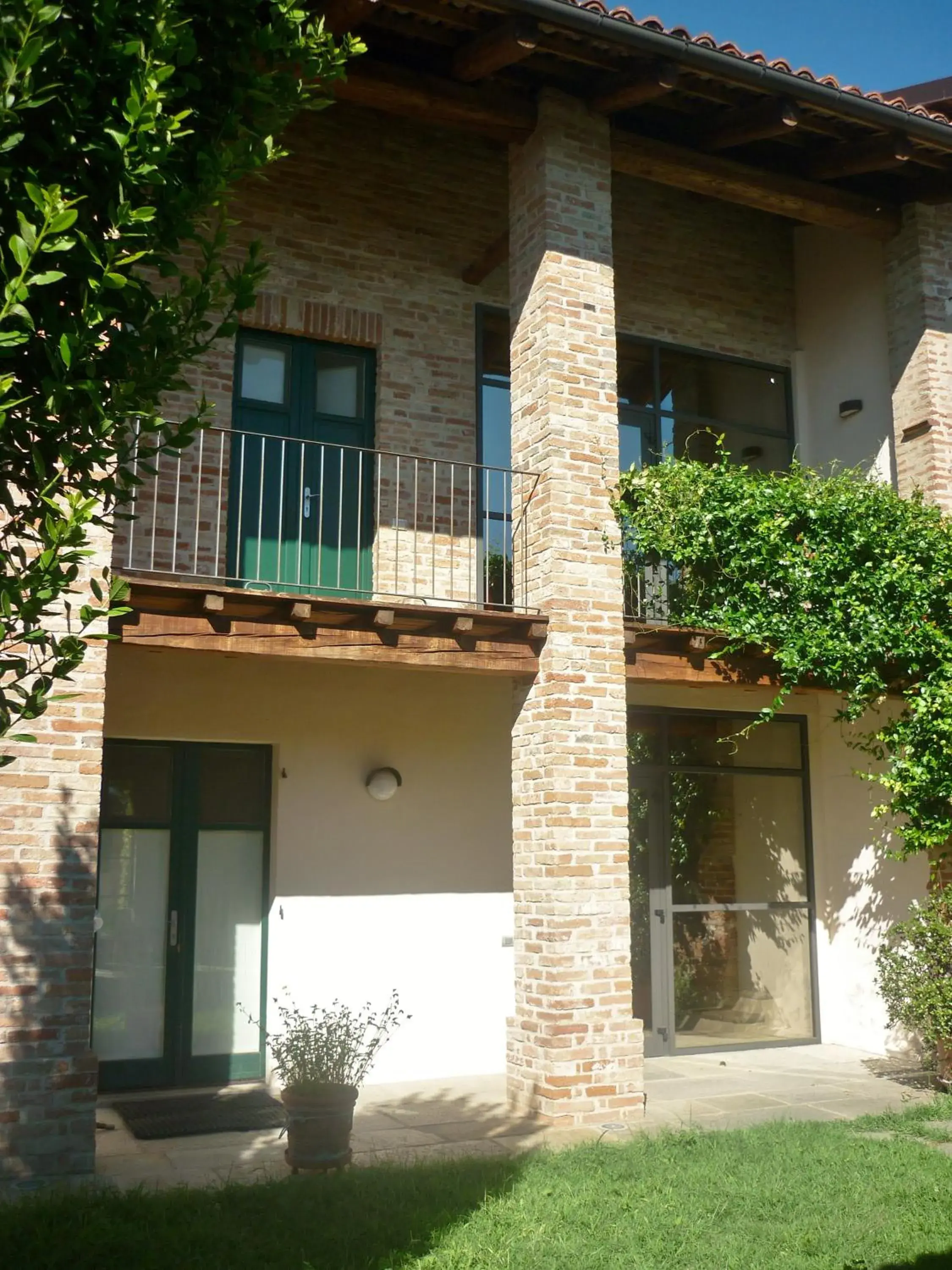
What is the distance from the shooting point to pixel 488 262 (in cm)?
966

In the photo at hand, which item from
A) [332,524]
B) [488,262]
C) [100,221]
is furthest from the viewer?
[488,262]

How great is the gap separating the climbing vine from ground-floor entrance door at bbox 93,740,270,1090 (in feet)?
11.1

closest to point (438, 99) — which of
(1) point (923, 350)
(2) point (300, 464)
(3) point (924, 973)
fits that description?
(2) point (300, 464)

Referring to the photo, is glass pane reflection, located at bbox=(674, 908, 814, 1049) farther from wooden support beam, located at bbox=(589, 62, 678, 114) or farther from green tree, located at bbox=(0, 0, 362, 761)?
green tree, located at bbox=(0, 0, 362, 761)

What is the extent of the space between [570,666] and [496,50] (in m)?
3.91

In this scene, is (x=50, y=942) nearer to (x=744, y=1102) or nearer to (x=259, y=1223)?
(x=259, y=1223)

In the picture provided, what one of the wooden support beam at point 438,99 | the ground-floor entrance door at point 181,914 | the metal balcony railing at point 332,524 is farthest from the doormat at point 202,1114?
the wooden support beam at point 438,99

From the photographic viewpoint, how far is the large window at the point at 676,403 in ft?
32.7

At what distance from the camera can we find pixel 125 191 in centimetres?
330

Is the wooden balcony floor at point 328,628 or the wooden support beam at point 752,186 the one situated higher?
the wooden support beam at point 752,186

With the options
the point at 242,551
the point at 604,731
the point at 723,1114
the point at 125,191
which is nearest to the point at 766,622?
the point at 604,731

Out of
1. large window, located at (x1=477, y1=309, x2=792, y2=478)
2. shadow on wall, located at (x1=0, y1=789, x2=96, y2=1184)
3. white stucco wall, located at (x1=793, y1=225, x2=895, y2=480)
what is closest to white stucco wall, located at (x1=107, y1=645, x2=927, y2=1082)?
large window, located at (x1=477, y1=309, x2=792, y2=478)

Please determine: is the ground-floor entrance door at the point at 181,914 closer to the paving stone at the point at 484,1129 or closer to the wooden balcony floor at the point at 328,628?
the wooden balcony floor at the point at 328,628

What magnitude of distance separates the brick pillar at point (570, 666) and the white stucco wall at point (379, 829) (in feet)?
4.63
